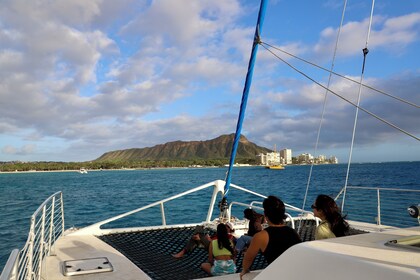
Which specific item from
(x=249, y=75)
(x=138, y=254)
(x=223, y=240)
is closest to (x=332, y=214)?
(x=223, y=240)

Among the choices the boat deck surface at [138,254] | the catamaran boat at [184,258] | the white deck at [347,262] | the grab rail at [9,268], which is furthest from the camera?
the boat deck surface at [138,254]

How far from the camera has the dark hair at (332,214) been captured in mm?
4242

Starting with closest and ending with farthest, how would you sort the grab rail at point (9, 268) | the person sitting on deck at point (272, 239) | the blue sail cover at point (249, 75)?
the grab rail at point (9, 268), the person sitting on deck at point (272, 239), the blue sail cover at point (249, 75)

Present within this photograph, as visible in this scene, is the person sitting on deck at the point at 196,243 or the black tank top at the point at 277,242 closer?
the black tank top at the point at 277,242

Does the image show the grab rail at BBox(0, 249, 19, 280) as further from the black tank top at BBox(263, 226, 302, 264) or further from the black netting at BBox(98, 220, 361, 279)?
the black netting at BBox(98, 220, 361, 279)

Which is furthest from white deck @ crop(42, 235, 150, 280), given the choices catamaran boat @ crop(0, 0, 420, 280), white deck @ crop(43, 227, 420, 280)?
white deck @ crop(43, 227, 420, 280)

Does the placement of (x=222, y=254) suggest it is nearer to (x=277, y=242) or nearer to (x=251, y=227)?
(x=251, y=227)

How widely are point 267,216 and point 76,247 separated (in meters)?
4.95

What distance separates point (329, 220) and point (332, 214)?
8cm

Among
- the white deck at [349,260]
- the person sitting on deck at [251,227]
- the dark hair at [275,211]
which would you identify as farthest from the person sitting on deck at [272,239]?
the person sitting on deck at [251,227]

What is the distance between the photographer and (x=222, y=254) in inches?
227

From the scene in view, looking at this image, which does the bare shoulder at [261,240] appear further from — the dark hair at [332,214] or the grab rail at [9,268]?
the grab rail at [9,268]

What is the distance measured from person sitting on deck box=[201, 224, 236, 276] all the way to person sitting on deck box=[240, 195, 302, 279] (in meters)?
1.83

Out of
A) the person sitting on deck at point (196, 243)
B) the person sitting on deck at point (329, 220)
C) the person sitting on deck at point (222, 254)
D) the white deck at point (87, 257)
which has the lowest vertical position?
the white deck at point (87, 257)
